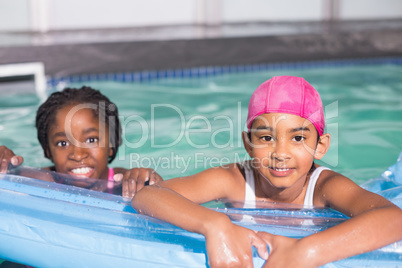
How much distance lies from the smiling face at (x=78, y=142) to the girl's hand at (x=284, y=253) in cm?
122

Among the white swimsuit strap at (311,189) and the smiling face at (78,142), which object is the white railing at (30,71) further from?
the white swimsuit strap at (311,189)

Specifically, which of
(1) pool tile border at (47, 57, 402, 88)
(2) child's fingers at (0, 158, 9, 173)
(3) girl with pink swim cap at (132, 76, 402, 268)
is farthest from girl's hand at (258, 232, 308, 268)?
(1) pool tile border at (47, 57, 402, 88)

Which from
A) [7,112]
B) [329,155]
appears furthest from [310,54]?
[7,112]

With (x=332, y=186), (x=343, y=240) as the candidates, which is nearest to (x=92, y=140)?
(x=332, y=186)

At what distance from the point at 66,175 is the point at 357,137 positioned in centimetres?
294

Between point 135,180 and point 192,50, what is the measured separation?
4849 mm

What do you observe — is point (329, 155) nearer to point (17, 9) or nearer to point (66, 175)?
point (66, 175)

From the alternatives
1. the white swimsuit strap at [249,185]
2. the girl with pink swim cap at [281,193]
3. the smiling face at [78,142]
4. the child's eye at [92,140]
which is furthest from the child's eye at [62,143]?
the white swimsuit strap at [249,185]

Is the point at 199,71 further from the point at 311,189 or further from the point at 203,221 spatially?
the point at 203,221

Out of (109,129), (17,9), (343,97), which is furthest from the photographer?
(17,9)

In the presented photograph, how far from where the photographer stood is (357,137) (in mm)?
4629

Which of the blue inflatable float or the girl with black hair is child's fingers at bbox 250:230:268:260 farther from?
the girl with black hair

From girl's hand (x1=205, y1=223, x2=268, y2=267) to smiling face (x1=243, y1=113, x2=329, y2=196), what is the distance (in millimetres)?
448

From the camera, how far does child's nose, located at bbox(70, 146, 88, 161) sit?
8.62 feet
